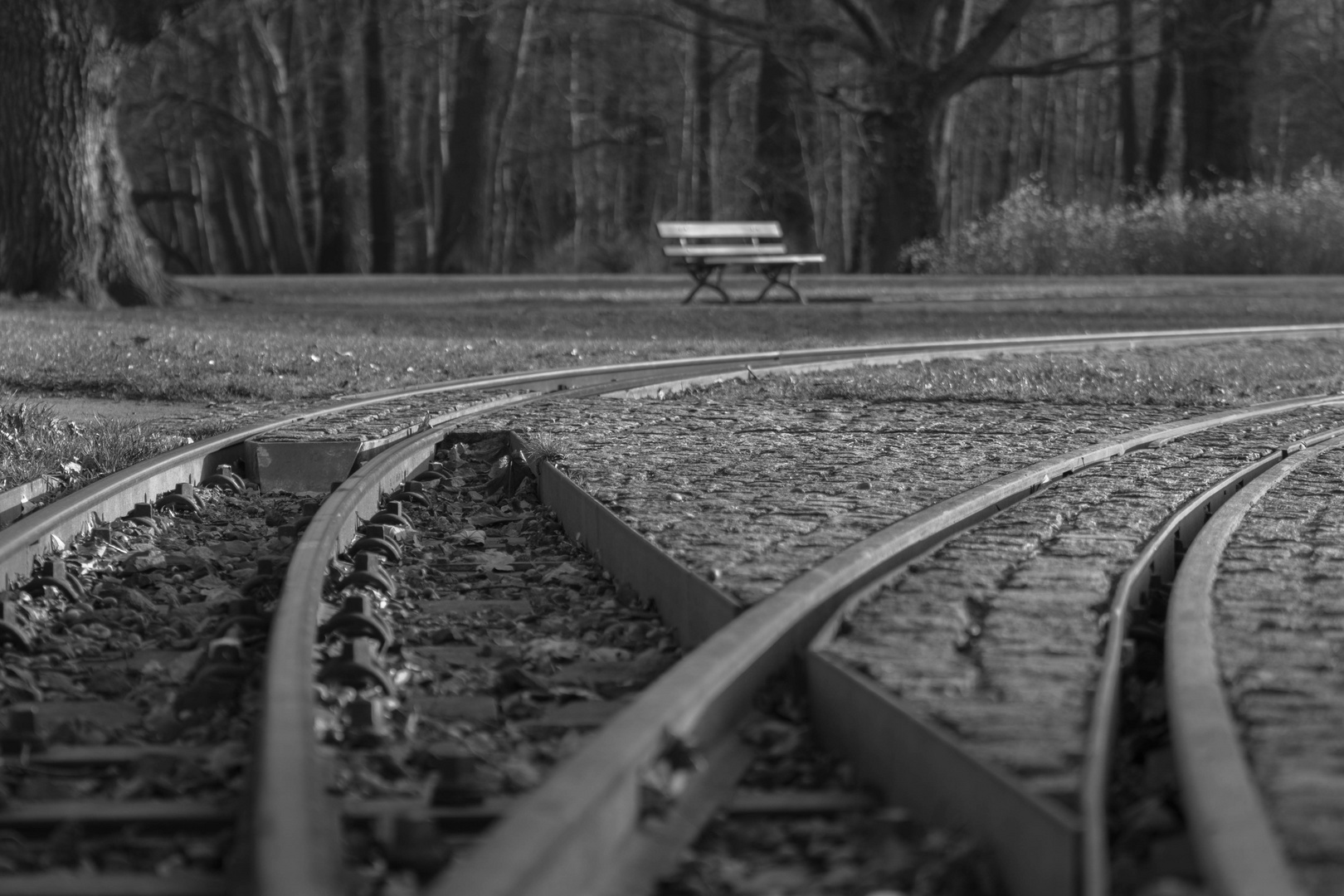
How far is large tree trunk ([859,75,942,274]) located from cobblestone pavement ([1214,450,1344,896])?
23280 millimetres

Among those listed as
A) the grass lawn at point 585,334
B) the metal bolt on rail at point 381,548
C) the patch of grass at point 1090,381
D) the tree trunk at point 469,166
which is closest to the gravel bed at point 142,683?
the metal bolt on rail at point 381,548

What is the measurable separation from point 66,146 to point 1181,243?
60.6 ft

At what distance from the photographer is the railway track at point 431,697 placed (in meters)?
2.67

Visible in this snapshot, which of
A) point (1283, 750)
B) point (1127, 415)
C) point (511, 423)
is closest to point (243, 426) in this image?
point (511, 423)

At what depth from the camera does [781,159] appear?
3678cm

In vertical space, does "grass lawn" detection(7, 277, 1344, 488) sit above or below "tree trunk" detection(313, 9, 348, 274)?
below

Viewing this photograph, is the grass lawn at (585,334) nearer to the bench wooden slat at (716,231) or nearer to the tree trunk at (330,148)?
the bench wooden slat at (716,231)

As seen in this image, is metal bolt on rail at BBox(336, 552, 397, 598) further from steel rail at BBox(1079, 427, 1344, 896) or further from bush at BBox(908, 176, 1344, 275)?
bush at BBox(908, 176, 1344, 275)

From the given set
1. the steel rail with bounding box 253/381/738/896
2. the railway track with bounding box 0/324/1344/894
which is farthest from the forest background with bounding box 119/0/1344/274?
the railway track with bounding box 0/324/1344/894


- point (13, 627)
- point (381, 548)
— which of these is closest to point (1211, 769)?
point (13, 627)

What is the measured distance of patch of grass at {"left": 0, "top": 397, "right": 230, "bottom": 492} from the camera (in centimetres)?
686

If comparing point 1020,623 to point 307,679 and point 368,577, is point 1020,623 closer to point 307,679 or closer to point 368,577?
point 307,679

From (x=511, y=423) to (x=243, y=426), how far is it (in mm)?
1355

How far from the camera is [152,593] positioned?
203 inches
